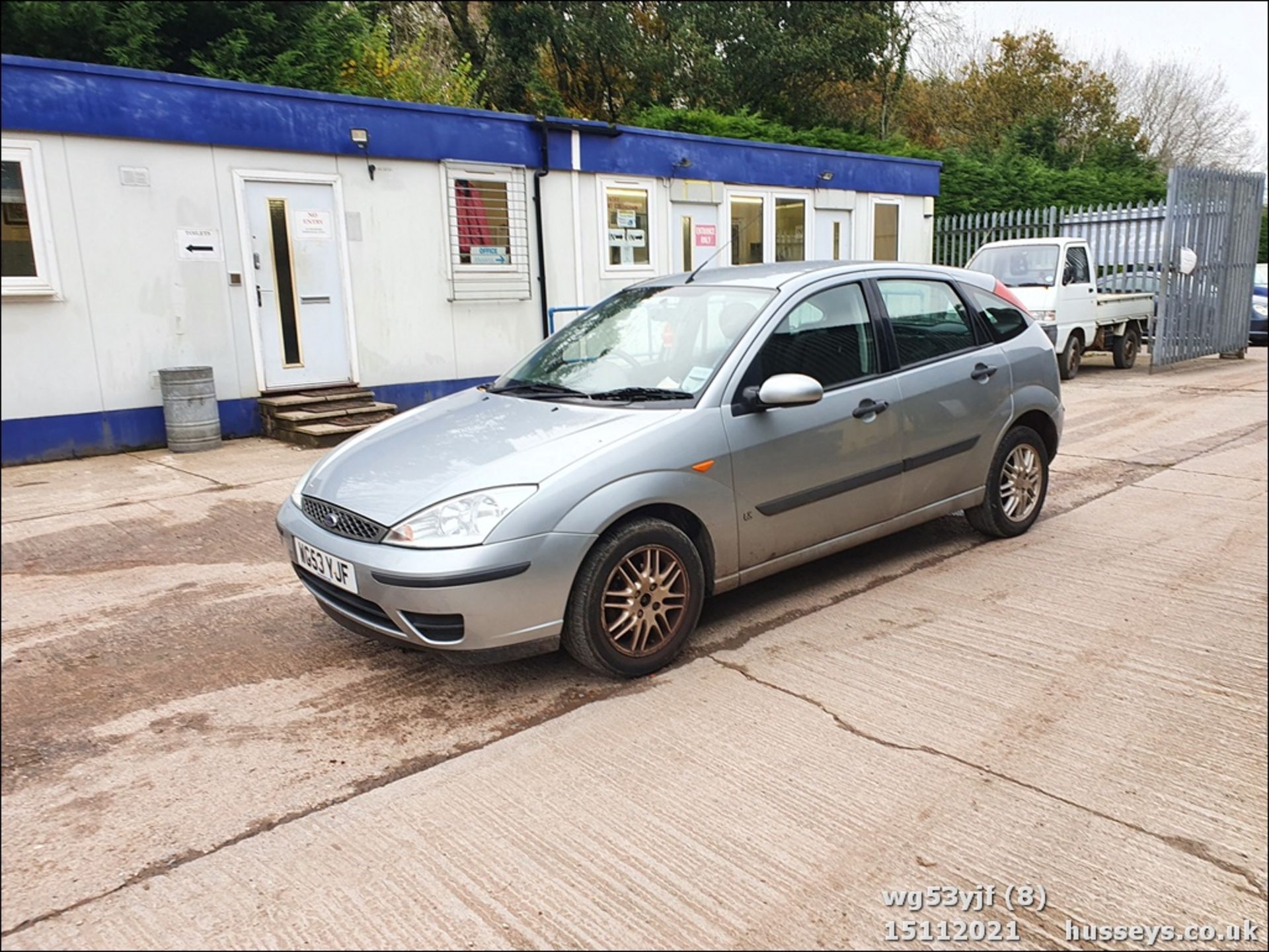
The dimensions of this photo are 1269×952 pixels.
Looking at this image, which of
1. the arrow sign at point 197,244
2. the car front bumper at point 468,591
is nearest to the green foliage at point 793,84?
the car front bumper at point 468,591

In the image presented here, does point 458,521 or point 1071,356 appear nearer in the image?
point 458,521

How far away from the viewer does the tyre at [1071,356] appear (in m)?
14.0

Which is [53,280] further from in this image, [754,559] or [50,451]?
[754,559]

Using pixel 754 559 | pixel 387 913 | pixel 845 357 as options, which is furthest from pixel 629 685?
pixel 845 357

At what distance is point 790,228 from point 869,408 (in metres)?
11.1

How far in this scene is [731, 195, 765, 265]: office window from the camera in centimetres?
1434

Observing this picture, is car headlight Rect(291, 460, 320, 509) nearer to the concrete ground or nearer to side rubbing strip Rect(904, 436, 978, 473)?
the concrete ground

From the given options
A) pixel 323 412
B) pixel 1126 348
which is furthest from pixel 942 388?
pixel 1126 348

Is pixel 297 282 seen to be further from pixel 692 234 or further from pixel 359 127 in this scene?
pixel 692 234

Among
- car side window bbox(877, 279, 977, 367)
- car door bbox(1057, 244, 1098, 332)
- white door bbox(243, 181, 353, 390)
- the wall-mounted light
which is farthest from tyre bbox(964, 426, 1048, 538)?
car door bbox(1057, 244, 1098, 332)

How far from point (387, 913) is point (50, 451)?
1681 mm

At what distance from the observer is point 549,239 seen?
1194 centimetres

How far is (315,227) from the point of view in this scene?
978cm

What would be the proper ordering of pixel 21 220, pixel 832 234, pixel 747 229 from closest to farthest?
pixel 21 220, pixel 747 229, pixel 832 234
